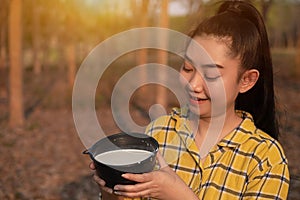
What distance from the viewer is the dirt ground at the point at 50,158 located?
14.7 ft

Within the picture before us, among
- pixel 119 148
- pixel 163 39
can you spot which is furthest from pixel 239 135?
pixel 163 39

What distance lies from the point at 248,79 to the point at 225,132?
8.0 inches

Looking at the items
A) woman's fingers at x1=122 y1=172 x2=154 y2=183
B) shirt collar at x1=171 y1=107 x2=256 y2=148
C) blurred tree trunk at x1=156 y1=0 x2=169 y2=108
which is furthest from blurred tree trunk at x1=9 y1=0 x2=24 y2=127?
woman's fingers at x1=122 y1=172 x2=154 y2=183

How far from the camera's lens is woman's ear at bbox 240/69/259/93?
1.37m

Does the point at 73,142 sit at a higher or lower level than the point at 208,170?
lower

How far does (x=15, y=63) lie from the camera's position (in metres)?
7.39

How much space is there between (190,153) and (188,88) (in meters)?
0.24

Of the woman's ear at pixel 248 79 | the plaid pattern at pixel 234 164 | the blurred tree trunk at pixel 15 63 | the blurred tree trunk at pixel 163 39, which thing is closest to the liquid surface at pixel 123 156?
the plaid pattern at pixel 234 164

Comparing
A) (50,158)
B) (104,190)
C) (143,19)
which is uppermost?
(143,19)

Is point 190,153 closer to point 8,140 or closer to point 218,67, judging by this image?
point 218,67

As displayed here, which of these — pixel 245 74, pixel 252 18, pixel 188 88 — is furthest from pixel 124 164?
pixel 252 18

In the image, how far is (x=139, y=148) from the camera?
1.25 m

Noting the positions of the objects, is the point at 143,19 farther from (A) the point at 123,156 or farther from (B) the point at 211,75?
(A) the point at 123,156

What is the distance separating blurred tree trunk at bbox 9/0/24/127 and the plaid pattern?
636 centimetres
